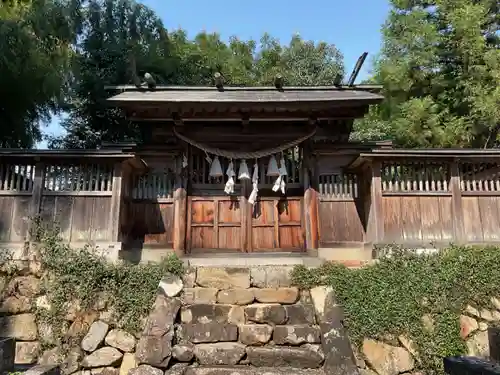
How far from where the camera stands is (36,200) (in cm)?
889

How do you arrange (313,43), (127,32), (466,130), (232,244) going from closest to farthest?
(232,244)
(466,130)
(127,32)
(313,43)

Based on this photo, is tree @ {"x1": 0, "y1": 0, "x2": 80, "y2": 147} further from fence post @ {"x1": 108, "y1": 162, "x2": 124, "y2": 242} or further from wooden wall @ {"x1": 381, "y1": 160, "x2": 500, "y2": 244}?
wooden wall @ {"x1": 381, "y1": 160, "x2": 500, "y2": 244}

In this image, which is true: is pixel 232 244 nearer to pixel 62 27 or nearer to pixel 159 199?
pixel 159 199

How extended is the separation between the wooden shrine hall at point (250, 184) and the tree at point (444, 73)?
4375 mm

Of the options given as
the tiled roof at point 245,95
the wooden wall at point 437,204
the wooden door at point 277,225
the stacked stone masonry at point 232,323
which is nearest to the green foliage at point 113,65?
the tiled roof at point 245,95

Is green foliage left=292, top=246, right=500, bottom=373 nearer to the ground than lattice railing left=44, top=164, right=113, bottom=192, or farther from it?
nearer to the ground

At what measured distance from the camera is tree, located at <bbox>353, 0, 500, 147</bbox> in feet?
43.4

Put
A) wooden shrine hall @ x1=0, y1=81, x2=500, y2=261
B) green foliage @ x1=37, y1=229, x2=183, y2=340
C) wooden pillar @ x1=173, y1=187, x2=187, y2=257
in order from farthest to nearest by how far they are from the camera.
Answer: wooden pillar @ x1=173, y1=187, x2=187, y2=257
wooden shrine hall @ x1=0, y1=81, x2=500, y2=261
green foliage @ x1=37, y1=229, x2=183, y2=340

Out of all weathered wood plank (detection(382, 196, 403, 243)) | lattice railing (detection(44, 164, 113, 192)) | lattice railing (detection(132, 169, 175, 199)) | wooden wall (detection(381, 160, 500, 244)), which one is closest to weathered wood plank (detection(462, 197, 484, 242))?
wooden wall (detection(381, 160, 500, 244))

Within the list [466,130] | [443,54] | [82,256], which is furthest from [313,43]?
[82,256]

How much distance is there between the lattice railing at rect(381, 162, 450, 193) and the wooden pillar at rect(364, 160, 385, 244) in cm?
23

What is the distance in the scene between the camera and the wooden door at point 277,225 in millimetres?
9656

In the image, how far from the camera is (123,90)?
984 centimetres

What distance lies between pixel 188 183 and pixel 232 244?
6.04ft
